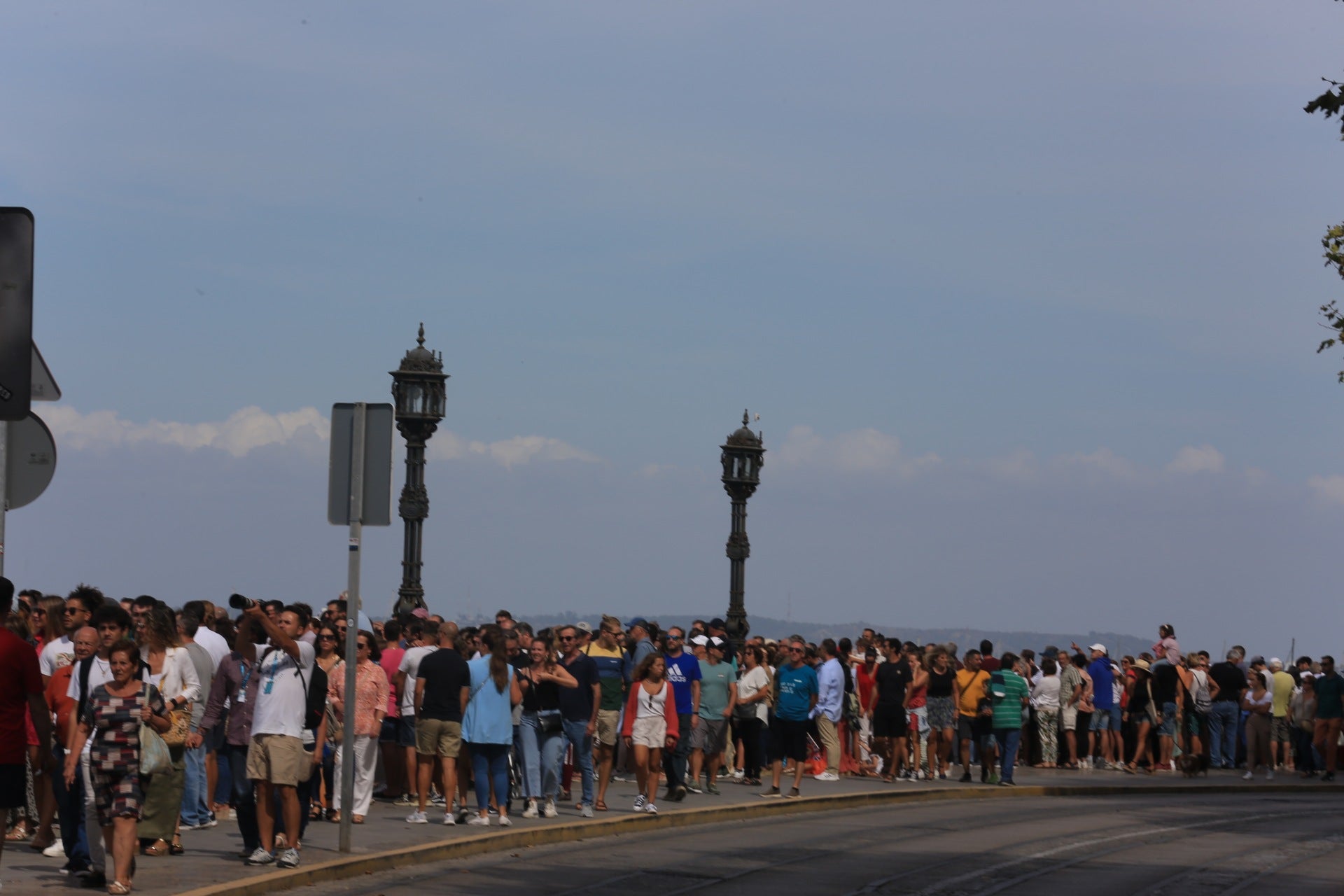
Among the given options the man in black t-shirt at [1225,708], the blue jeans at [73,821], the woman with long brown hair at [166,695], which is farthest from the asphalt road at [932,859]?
the man in black t-shirt at [1225,708]

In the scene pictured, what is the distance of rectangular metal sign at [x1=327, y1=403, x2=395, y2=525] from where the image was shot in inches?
518

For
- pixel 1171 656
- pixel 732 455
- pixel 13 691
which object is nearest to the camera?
pixel 13 691

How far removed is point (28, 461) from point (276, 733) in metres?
2.89

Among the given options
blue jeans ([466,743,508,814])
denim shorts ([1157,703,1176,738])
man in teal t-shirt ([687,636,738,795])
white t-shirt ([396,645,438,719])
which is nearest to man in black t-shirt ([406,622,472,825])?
blue jeans ([466,743,508,814])

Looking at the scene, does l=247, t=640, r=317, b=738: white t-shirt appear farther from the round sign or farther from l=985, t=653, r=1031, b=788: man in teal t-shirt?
l=985, t=653, r=1031, b=788: man in teal t-shirt

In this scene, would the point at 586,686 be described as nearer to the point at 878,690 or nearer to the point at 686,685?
the point at 686,685

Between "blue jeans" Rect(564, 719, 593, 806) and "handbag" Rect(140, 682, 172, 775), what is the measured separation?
649 cm

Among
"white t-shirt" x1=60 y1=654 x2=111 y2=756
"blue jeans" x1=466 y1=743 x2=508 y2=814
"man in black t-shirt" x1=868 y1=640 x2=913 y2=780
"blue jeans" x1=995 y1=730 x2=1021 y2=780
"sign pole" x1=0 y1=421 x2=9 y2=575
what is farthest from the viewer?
"blue jeans" x1=995 y1=730 x2=1021 y2=780

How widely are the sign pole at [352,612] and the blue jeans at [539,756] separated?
368 centimetres

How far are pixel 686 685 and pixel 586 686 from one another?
213 cm

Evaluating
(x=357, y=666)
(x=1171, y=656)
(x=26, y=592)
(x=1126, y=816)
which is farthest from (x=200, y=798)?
(x=1171, y=656)

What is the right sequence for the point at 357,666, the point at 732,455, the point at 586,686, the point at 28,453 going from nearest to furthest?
the point at 28,453 → the point at 357,666 → the point at 586,686 → the point at 732,455

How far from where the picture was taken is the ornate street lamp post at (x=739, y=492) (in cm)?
3291

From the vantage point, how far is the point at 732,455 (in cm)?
3300
